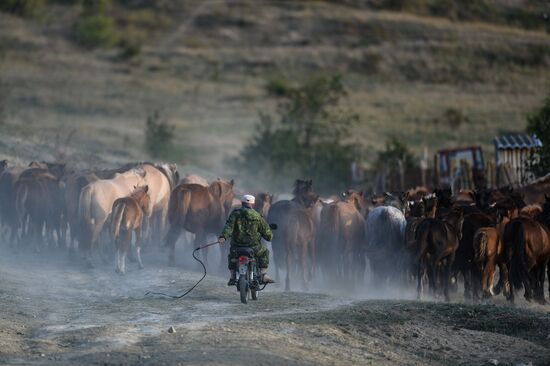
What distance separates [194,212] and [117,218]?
2.49m

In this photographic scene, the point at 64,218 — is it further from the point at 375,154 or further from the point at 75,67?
the point at 75,67

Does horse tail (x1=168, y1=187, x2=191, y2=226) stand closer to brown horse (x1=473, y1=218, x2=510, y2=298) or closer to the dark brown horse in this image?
the dark brown horse

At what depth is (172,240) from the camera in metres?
22.7

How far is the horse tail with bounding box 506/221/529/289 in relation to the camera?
1989 centimetres

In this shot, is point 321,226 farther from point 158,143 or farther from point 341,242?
point 158,143

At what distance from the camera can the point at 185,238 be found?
24.7 metres

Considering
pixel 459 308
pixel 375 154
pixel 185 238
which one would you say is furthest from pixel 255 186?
pixel 459 308

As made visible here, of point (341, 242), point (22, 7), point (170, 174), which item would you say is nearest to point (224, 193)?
point (170, 174)

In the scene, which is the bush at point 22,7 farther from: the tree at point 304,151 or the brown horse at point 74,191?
the brown horse at point 74,191

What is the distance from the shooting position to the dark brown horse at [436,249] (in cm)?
1959

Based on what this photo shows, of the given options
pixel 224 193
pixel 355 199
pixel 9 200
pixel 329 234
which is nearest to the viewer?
pixel 329 234

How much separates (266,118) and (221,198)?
88.5 feet

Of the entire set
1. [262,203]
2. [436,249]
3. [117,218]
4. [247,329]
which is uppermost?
[262,203]

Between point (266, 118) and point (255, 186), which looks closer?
point (255, 186)
